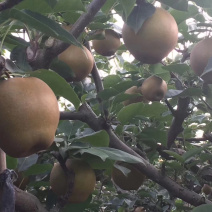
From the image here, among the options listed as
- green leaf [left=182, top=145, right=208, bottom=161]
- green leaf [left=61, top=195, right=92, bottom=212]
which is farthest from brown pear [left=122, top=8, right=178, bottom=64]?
green leaf [left=61, top=195, right=92, bottom=212]

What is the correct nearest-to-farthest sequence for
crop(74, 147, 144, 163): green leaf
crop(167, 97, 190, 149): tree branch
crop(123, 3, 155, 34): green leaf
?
crop(74, 147, 144, 163): green leaf, crop(123, 3, 155, 34): green leaf, crop(167, 97, 190, 149): tree branch

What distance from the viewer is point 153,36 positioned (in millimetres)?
1167

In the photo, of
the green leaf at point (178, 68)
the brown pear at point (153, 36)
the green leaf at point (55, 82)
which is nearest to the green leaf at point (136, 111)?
the green leaf at point (178, 68)

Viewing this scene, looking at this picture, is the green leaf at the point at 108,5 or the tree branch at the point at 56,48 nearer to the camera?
the tree branch at the point at 56,48

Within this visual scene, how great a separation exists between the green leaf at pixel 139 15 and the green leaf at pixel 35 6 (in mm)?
255

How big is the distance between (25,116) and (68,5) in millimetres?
402

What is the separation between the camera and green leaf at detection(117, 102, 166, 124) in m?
1.47

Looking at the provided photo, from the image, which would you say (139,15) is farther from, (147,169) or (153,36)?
(147,169)

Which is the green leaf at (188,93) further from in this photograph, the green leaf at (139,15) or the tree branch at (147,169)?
Answer: the green leaf at (139,15)

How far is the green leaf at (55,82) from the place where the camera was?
945mm

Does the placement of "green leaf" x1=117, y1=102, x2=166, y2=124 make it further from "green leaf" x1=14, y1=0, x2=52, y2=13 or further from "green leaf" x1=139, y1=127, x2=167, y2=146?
"green leaf" x1=14, y1=0, x2=52, y2=13

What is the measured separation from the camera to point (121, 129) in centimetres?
153

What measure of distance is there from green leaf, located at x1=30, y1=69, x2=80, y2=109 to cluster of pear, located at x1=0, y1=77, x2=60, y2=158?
112 mm

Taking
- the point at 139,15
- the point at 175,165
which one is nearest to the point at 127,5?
the point at 139,15
